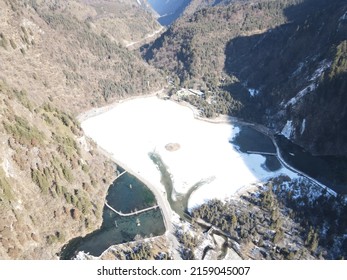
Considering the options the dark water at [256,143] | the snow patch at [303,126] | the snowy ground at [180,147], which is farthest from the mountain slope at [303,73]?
the snowy ground at [180,147]

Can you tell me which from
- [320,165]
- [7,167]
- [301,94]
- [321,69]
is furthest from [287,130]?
[7,167]

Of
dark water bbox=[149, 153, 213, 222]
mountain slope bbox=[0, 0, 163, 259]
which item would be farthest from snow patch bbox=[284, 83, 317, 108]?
mountain slope bbox=[0, 0, 163, 259]

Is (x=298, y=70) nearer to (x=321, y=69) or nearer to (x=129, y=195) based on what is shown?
(x=321, y=69)

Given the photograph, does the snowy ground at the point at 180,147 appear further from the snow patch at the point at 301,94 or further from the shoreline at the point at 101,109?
the snow patch at the point at 301,94

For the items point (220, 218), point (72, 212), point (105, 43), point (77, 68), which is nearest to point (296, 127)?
point (220, 218)

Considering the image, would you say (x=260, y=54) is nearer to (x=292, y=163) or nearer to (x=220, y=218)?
(x=292, y=163)
